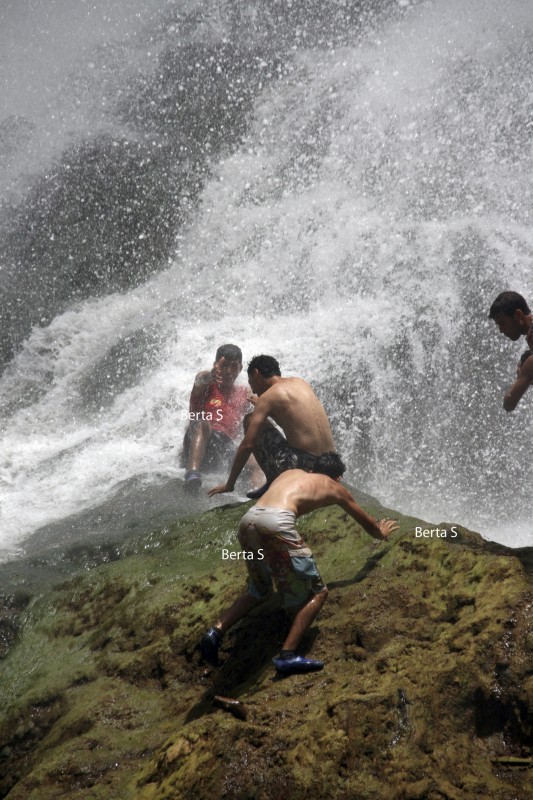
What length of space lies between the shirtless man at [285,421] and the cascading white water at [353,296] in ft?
8.90

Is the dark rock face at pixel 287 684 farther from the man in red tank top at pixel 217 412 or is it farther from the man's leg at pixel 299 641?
the man in red tank top at pixel 217 412

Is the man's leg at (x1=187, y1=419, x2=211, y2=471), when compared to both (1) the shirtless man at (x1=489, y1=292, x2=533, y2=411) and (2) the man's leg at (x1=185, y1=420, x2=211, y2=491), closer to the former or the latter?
(2) the man's leg at (x1=185, y1=420, x2=211, y2=491)

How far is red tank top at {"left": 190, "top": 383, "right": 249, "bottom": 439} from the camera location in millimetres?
7762

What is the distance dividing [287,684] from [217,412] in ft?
16.8

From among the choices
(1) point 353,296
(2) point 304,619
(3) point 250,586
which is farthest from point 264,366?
(1) point 353,296

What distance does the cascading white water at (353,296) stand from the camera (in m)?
8.67

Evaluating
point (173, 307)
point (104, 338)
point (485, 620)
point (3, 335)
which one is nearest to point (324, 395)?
point (173, 307)

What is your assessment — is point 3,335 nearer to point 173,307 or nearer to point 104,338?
point 104,338

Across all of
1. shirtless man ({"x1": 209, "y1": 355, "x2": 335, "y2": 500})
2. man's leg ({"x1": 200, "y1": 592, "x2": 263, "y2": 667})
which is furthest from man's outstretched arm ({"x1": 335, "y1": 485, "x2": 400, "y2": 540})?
shirtless man ({"x1": 209, "y1": 355, "x2": 335, "y2": 500})

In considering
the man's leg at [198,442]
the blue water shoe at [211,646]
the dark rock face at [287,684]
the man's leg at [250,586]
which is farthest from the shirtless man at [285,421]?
the man's leg at [198,442]

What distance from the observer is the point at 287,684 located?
2846mm

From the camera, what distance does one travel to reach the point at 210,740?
7.77ft

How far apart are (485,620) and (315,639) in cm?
86

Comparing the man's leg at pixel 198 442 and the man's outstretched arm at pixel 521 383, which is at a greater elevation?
the man's outstretched arm at pixel 521 383
